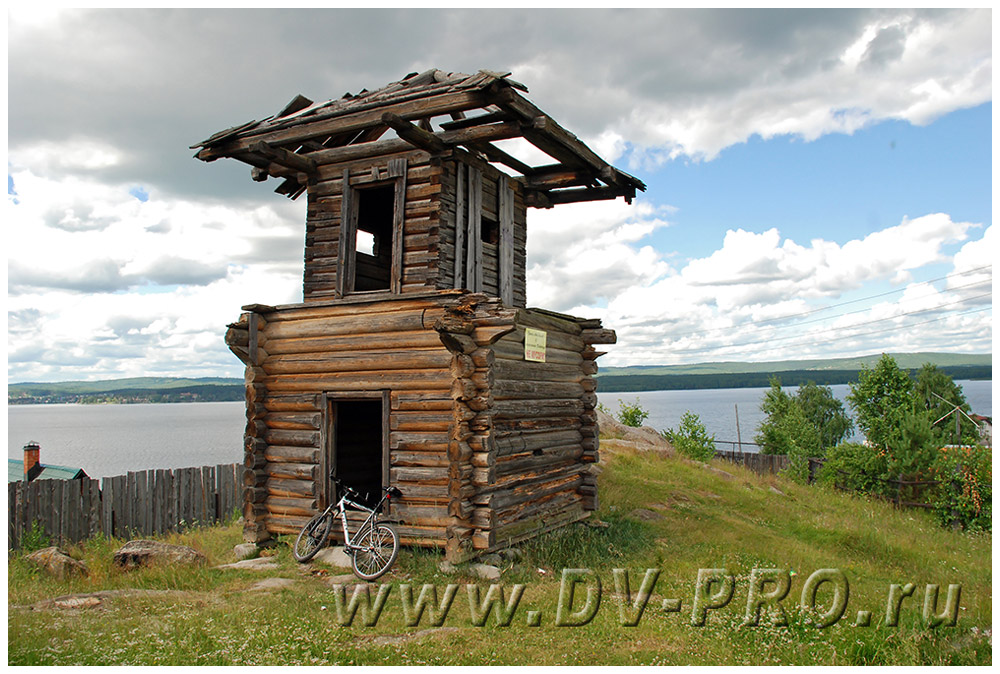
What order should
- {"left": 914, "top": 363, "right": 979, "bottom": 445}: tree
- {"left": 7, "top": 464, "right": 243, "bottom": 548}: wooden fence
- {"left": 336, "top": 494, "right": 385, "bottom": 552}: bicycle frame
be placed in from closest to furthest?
{"left": 336, "top": 494, "right": 385, "bottom": 552}: bicycle frame, {"left": 7, "top": 464, "right": 243, "bottom": 548}: wooden fence, {"left": 914, "top": 363, "right": 979, "bottom": 445}: tree

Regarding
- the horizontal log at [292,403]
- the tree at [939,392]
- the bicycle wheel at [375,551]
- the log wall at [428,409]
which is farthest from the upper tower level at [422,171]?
the tree at [939,392]

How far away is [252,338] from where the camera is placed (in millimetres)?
12594

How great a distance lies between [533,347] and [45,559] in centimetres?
890

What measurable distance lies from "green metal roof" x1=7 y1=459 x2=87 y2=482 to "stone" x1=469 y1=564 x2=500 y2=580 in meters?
12.2

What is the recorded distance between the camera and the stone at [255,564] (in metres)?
10.9

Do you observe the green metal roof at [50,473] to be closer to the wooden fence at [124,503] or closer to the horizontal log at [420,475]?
the wooden fence at [124,503]

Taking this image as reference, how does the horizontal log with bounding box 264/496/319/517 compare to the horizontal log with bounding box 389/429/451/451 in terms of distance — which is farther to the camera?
the horizontal log with bounding box 264/496/319/517

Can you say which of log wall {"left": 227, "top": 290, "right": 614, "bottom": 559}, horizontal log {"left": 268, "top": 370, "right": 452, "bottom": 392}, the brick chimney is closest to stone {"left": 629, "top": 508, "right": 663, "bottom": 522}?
log wall {"left": 227, "top": 290, "right": 614, "bottom": 559}

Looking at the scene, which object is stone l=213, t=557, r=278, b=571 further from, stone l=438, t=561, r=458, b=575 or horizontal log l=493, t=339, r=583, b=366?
horizontal log l=493, t=339, r=583, b=366

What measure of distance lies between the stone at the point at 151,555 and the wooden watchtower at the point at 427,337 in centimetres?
145

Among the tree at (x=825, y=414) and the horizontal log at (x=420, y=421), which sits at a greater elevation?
the horizontal log at (x=420, y=421)

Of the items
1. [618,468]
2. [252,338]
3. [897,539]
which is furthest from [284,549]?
[897,539]

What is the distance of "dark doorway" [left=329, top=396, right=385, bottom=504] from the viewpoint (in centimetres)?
1451

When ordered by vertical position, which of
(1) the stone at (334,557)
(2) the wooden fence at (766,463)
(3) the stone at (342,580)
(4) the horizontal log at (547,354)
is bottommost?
(2) the wooden fence at (766,463)
